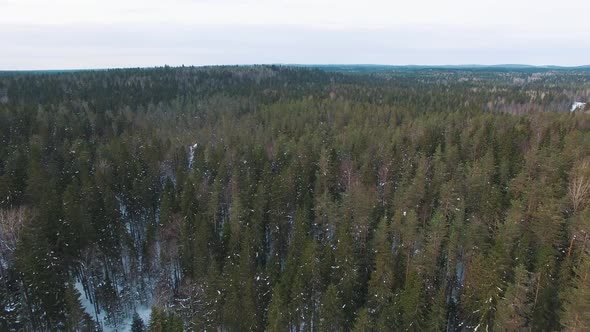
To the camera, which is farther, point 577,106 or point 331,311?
point 577,106

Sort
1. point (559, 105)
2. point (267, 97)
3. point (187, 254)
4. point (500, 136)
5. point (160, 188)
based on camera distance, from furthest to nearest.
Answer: point (559, 105) → point (267, 97) → point (500, 136) → point (160, 188) → point (187, 254)

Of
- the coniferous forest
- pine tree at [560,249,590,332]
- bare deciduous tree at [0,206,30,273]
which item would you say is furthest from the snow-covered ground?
pine tree at [560,249,590,332]

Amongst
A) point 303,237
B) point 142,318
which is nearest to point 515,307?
point 303,237

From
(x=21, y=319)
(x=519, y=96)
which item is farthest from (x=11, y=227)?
(x=519, y=96)

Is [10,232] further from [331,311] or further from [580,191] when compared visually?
[580,191]

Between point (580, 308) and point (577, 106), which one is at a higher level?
point (577, 106)

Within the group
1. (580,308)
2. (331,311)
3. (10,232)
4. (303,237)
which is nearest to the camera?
(580,308)

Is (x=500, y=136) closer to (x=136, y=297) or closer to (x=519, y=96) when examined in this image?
(x=136, y=297)

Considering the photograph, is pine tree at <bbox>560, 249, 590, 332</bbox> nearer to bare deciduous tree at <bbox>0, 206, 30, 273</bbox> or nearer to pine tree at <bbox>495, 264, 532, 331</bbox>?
pine tree at <bbox>495, 264, 532, 331</bbox>
